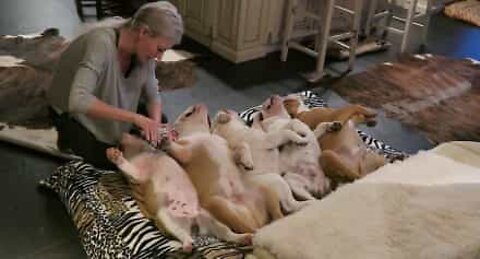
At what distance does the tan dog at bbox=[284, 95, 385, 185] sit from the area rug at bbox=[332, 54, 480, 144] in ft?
3.13

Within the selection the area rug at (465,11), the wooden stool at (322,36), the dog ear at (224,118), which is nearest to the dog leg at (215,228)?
the dog ear at (224,118)

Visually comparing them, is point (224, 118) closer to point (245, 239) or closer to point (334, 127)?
point (334, 127)

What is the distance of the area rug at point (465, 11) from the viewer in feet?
16.8

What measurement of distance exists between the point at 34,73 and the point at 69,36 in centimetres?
71

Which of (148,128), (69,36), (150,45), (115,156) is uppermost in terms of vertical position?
(150,45)

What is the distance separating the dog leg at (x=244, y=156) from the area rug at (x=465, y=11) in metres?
3.62

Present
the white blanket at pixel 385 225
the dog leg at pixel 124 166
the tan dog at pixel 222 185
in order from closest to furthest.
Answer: the white blanket at pixel 385 225 < the tan dog at pixel 222 185 < the dog leg at pixel 124 166

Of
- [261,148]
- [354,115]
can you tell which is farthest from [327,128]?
[261,148]

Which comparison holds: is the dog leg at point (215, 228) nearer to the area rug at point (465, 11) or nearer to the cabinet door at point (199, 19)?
the cabinet door at point (199, 19)

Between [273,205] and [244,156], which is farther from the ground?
[244,156]

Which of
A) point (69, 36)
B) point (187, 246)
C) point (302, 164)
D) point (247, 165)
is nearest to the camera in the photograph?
point (187, 246)

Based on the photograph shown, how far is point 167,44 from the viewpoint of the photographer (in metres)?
2.07

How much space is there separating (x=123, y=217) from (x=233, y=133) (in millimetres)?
519

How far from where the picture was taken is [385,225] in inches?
68.3
